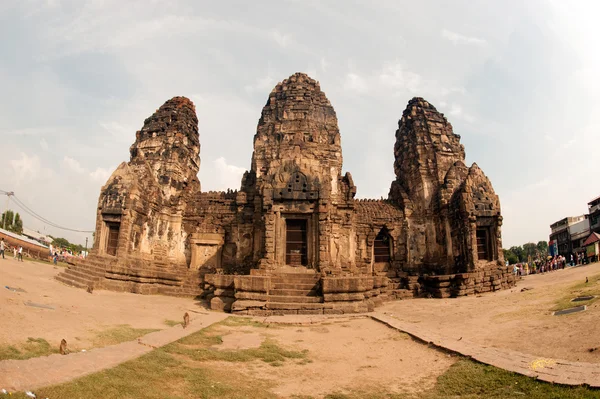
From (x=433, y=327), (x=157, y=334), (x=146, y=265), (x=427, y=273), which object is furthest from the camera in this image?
(x=427, y=273)

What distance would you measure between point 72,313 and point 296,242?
9.52 m

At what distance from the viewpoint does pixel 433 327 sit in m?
9.42

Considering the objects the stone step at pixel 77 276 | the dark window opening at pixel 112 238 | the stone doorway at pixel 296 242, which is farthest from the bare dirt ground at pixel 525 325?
the dark window opening at pixel 112 238

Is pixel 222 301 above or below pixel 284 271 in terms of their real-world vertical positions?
below

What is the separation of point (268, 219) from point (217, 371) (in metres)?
10.2

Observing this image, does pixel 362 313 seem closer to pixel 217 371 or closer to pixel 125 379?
pixel 217 371

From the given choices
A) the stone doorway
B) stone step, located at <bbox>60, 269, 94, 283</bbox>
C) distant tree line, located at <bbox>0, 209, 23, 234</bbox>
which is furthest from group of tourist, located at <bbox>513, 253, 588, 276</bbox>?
distant tree line, located at <bbox>0, 209, 23, 234</bbox>

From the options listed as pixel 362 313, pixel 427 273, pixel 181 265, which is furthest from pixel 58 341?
pixel 427 273

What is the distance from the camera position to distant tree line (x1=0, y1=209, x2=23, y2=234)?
51.3m

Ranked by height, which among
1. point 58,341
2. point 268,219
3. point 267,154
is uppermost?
point 267,154

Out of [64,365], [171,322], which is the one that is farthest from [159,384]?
[171,322]

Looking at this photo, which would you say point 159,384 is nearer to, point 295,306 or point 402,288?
point 295,306

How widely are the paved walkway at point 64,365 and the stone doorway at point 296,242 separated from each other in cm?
941

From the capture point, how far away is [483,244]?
59.6 ft
